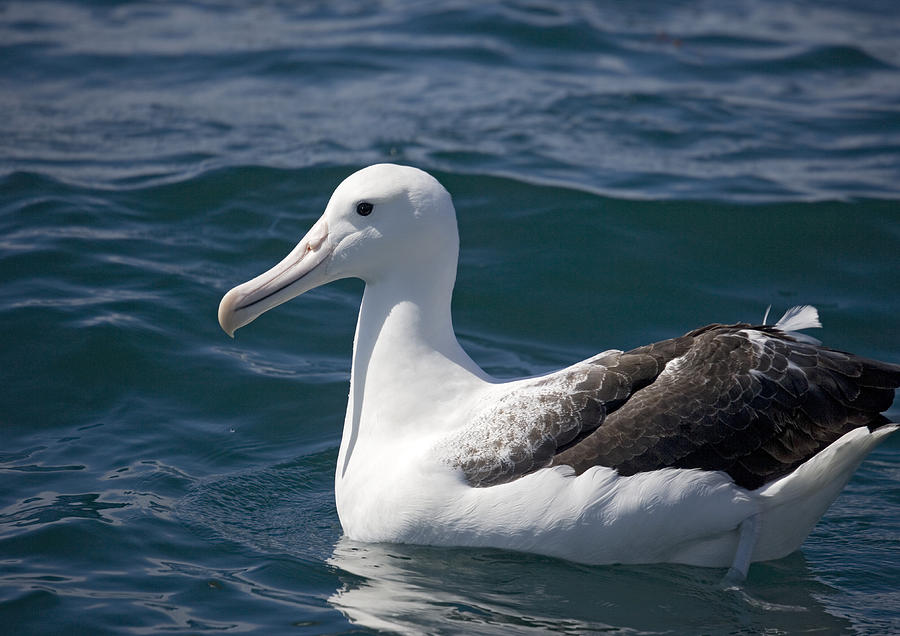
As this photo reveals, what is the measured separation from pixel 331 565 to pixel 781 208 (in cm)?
714

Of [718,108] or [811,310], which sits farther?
[718,108]

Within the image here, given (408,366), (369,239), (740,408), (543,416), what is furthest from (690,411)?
(369,239)

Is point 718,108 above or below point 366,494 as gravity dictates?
above

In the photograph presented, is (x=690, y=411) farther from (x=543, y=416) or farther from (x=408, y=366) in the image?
(x=408, y=366)

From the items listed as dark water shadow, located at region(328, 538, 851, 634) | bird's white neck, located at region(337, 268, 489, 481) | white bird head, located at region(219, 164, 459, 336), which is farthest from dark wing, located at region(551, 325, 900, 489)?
white bird head, located at region(219, 164, 459, 336)

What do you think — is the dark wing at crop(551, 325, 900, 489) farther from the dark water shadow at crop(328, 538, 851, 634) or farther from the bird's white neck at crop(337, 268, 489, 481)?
the bird's white neck at crop(337, 268, 489, 481)

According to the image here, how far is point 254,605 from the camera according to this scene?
5988mm

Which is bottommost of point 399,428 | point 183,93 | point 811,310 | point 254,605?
point 254,605

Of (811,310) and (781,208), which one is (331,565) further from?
(781,208)

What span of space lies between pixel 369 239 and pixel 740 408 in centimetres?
228

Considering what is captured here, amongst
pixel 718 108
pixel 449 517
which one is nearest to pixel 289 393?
pixel 449 517

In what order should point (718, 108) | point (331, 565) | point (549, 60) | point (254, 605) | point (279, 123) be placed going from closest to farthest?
point (254, 605) < point (331, 565) < point (279, 123) < point (718, 108) < point (549, 60)

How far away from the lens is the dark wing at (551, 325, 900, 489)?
6285 mm

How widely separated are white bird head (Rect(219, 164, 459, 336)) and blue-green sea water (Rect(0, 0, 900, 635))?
1.44 m
